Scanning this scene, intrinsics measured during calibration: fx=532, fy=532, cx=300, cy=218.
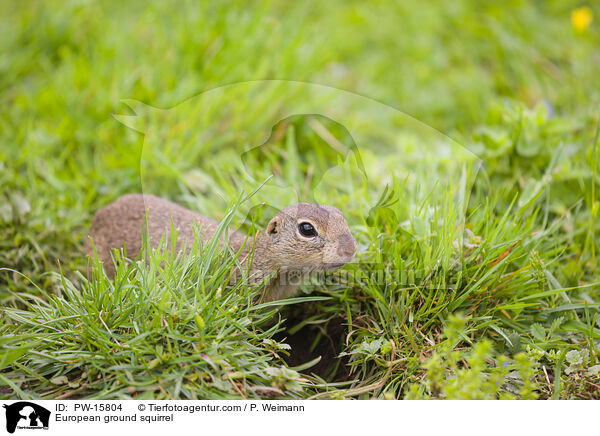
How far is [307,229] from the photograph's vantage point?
251 cm

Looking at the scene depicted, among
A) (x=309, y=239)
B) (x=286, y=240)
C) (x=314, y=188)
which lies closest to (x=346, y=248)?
(x=309, y=239)

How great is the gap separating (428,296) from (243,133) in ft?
7.58

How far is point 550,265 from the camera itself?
116 inches

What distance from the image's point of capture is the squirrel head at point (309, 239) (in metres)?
2.45

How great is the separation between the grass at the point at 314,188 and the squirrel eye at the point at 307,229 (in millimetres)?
228

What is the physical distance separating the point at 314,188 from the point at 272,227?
566 mm

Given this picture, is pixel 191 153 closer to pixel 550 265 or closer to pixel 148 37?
pixel 148 37

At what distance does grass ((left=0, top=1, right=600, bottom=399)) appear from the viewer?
7.41 ft

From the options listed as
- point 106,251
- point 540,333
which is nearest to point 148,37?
point 106,251
